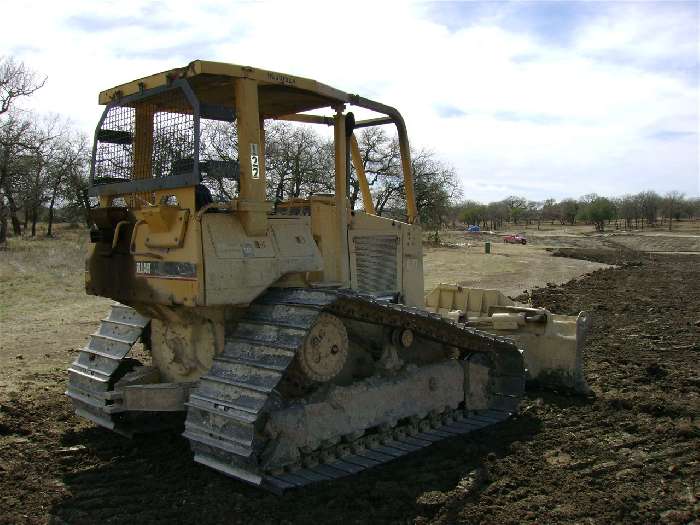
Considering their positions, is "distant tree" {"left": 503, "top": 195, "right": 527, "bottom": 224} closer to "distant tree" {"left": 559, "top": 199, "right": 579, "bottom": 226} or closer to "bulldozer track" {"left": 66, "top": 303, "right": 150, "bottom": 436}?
"distant tree" {"left": 559, "top": 199, "right": 579, "bottom": 226}

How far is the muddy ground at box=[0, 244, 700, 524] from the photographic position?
4480mm

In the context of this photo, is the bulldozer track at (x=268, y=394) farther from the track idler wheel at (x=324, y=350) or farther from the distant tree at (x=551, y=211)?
the distant tree at (x=551, y=211)

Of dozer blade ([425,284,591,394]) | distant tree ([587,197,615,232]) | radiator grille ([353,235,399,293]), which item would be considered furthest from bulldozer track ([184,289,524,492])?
distant tree ([587,197,615,232])

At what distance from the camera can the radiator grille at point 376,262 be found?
6.33 m

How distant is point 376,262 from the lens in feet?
21.5

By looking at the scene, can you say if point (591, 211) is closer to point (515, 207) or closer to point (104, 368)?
point (515, 207)

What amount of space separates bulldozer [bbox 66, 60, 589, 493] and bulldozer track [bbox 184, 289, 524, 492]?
1 cm

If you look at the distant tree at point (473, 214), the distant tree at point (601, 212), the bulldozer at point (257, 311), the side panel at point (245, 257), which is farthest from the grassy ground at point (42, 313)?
the distant tree at point (473, 214)

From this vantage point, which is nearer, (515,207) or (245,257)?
(245,257)

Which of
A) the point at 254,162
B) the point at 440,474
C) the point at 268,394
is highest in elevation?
the point at 254,162

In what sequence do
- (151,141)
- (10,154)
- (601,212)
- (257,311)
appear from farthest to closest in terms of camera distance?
(601,212) → (10,154) → (151,141) → (257,311)

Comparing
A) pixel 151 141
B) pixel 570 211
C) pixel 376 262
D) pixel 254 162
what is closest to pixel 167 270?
pixel 254 162

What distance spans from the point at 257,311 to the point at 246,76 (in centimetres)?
172

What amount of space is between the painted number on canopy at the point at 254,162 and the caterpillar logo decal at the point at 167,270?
0.81 meters
